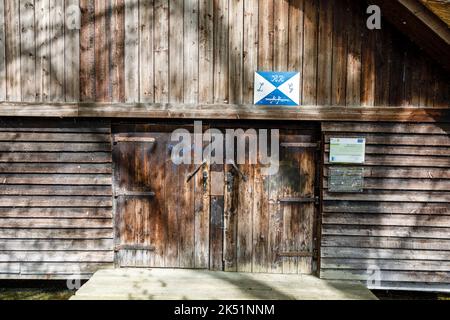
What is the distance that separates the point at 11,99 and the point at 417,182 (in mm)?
5260

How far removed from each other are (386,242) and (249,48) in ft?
9.94

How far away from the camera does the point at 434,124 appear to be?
453 centimetres

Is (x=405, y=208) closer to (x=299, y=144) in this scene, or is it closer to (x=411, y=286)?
(x=411, y=286)

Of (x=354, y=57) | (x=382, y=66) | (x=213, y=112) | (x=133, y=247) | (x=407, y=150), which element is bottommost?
(x=133, y=247)

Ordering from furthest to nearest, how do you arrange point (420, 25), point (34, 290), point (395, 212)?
point (34, 290), point (395, 212), point (420, 25)

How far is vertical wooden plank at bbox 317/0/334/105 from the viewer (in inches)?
176

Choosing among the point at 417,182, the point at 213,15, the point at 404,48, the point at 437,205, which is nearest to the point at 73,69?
the point at 213,15

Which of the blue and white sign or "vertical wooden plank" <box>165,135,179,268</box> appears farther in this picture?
"vertical wooden plank" <box>165,135,179,268</box>

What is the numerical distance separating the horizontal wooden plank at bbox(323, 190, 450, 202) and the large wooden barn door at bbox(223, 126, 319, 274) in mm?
403

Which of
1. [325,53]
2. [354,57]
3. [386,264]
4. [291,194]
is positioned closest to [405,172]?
[386,264]

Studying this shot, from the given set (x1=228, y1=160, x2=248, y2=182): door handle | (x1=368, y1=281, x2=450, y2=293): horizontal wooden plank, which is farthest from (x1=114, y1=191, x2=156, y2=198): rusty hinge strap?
(x1=368, y1=281, x2=450, y2=293): horizontal wooden plank

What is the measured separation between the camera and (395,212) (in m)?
4.60

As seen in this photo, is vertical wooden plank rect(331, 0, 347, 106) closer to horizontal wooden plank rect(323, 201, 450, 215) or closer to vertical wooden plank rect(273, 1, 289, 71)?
vertical wooden plank rect(273, 1, 289, 71)

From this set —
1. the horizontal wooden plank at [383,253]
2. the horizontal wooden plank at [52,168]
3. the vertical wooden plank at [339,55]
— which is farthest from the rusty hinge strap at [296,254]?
the horizontal wooden plank at [52,168]
